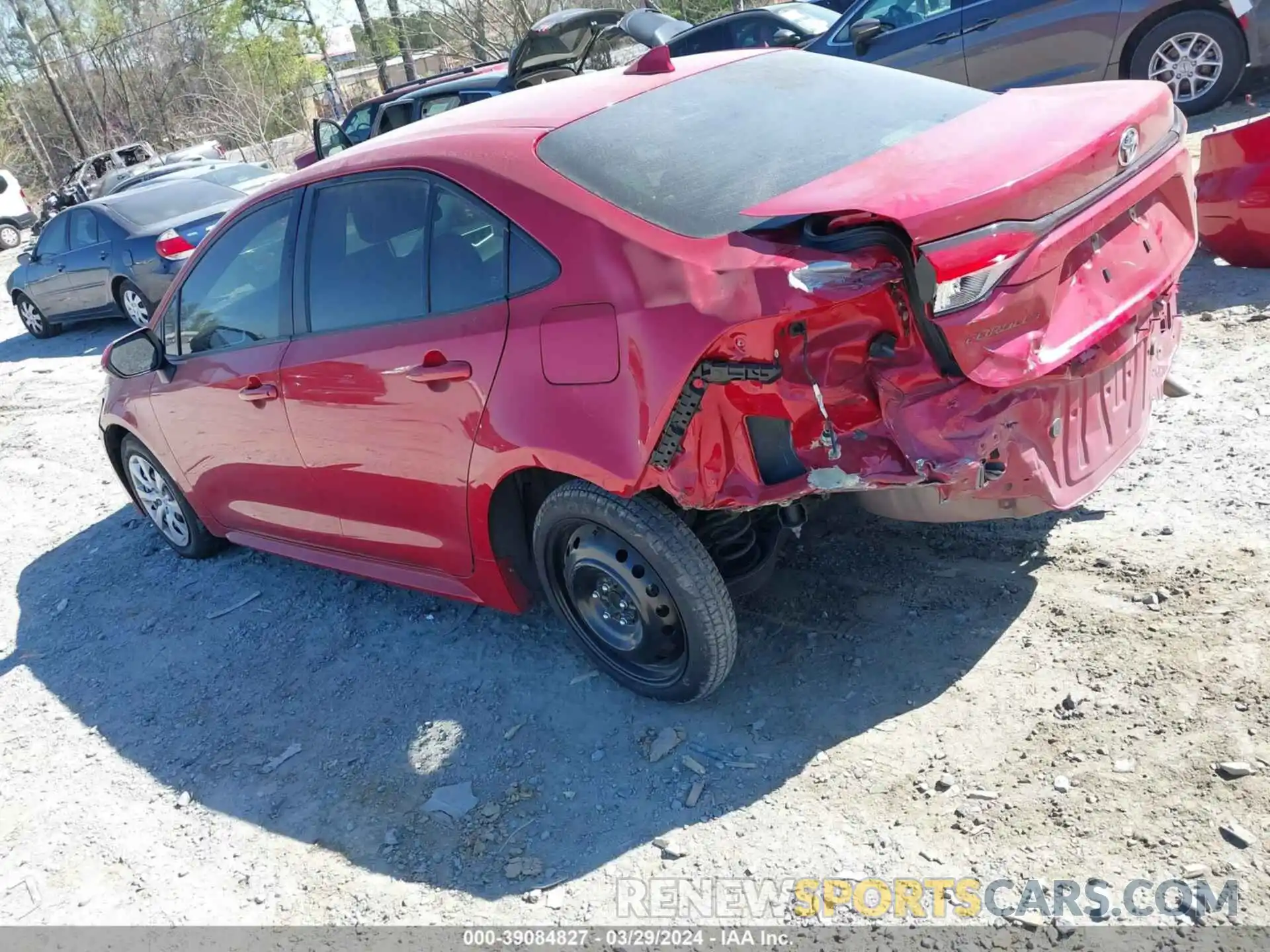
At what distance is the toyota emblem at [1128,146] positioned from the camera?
288cm

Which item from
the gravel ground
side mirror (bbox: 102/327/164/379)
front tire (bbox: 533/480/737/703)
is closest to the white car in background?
side mirror (bbox: 102/327/164/379)

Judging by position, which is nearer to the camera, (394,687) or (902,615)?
(902,615)

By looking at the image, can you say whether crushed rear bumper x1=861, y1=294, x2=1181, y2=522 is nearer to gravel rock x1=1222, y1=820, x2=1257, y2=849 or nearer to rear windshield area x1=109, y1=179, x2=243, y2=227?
A: gravel rock x1=1222, y1=820, x2=1257, y2=849

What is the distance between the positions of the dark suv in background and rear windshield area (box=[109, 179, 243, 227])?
6.75 metres

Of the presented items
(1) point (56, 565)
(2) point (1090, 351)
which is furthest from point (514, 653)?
(1) point (56, 565)

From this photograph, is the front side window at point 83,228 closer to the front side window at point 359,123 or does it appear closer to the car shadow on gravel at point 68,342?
the car shadow on gravel at point 68,342

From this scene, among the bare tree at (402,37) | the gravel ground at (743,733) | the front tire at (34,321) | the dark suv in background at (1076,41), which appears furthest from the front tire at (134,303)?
the bare tree at (402,37)

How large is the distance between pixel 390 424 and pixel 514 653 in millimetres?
1001

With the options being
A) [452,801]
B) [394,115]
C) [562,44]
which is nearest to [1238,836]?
[452,801]

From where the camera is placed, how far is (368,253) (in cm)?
Answer: 358

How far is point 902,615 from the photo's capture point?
11.4 feet

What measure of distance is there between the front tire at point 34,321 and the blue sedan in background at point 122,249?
0.30 m

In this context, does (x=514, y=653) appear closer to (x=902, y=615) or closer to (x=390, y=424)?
(x=390, y=424)

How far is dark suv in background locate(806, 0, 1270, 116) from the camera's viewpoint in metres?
7.65
